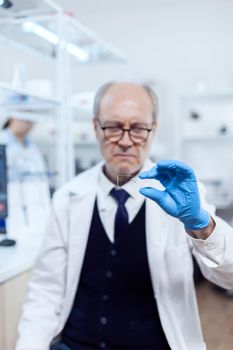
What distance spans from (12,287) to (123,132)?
61cm

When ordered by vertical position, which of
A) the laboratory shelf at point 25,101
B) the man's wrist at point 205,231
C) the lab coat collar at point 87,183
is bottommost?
the man's wrist at point 205,231

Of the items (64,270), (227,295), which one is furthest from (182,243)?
(227,295)

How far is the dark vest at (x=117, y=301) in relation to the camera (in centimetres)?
120

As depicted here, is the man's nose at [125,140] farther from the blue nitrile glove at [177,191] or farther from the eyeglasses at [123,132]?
the blue nitrile glove at [177,191]

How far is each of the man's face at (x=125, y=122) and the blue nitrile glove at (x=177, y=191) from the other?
12.0 inches

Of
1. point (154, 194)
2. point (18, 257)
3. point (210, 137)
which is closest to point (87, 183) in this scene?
point (18, 257)

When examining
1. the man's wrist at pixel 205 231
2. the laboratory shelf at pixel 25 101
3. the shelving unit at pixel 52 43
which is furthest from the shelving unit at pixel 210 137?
the man's wrist at pixel 205 231

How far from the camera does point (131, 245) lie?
1242mm

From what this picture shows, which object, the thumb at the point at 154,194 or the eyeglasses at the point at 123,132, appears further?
the eyeglasses at the point at 123,132

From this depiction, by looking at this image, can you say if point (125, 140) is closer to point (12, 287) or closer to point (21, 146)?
point (12, 287)

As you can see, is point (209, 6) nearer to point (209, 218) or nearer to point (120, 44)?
point (120, 44)

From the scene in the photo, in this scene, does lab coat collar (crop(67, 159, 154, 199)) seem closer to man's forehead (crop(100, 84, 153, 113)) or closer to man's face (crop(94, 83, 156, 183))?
man's face (crop(94, 83, 156, 183))

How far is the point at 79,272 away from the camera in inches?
50.2

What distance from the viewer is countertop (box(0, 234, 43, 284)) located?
4.41ft
